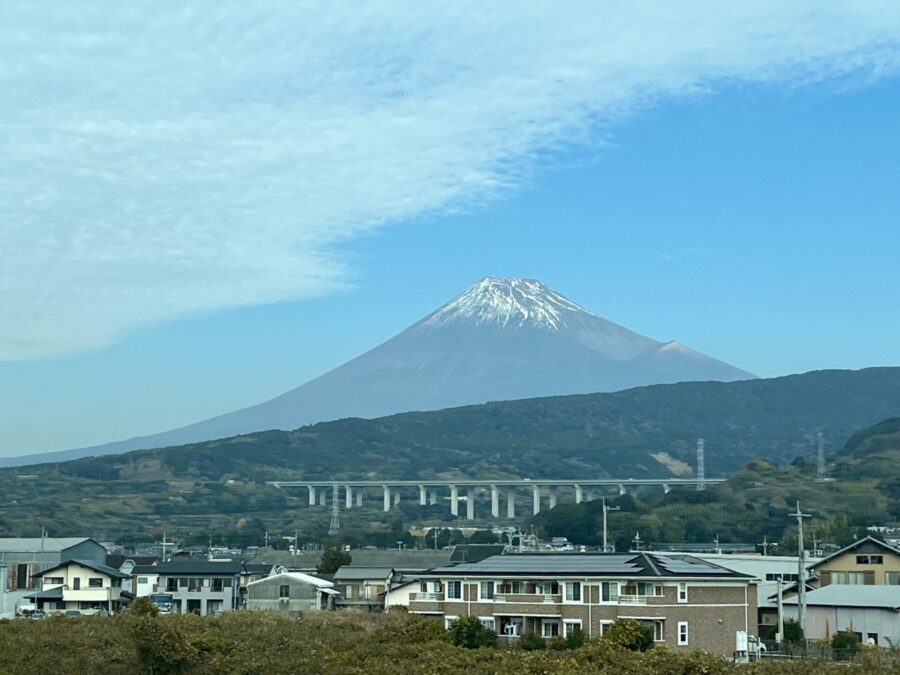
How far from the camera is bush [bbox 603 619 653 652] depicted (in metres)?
35.5

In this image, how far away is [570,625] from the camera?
4128 cm

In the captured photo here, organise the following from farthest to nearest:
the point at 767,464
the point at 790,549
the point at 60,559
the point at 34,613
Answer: the point at 767,464 < the point at 790,549 < the point at 60,559 < the point at 34,613

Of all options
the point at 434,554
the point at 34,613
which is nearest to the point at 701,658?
the point at 34,613

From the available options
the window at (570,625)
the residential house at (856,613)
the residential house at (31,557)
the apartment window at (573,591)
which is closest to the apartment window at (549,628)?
the window at (570,625)

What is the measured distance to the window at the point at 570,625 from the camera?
1613 inches

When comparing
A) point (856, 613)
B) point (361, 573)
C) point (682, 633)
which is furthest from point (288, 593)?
point (856, 613)

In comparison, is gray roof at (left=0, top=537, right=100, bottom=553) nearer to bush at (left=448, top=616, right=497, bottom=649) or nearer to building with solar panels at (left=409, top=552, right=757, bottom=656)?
building with solar panels at (left=409, top=552, right=757, bottom=656)

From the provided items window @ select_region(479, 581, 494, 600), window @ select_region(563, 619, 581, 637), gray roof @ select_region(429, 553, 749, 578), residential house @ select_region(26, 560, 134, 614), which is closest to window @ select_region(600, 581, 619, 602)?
gray roof @ select_region(429, 553, 749, 578)

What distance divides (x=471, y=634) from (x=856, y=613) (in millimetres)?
15300

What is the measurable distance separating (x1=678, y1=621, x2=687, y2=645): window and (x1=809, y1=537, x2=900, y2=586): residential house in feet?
63.9

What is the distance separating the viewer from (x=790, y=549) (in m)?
87.8

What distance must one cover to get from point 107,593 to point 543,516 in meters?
73.8

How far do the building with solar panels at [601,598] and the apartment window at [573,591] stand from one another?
0.03m

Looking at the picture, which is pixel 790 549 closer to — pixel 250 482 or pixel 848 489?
pixel 848 489
